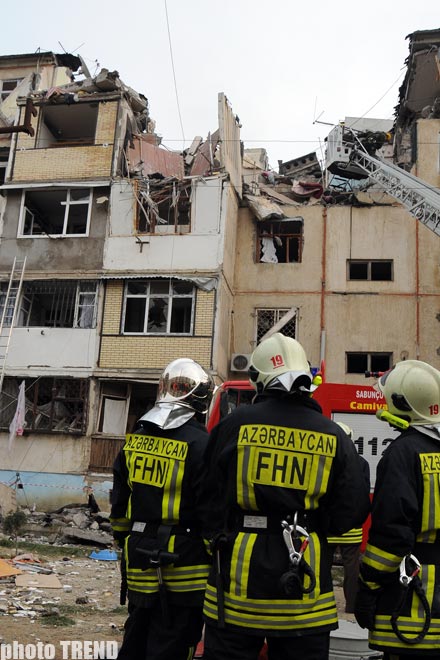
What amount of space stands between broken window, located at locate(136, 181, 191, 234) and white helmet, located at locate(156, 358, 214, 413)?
1489 cm

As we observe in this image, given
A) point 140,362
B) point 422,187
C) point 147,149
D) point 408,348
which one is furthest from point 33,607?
point 147,149

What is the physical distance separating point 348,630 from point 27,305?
1695 cm

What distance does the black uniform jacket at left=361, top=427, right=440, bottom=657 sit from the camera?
2873 mm

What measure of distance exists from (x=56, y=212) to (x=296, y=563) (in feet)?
65.2

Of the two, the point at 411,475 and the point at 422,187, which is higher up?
the point at 422,187

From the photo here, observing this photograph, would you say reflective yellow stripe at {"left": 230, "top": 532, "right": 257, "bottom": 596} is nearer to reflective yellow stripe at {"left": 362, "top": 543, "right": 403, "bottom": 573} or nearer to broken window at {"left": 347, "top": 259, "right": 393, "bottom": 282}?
reflective yellow stripe at {"left": 362, "top": 543, "right": 403, "bottom": 573}

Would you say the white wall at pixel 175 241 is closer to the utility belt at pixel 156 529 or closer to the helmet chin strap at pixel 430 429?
the utility belt at pixel 156 529

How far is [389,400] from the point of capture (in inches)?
134

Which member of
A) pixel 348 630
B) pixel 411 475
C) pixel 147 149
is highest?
pixel 147 149

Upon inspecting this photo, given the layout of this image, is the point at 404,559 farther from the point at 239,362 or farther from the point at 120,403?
the point at 120,403

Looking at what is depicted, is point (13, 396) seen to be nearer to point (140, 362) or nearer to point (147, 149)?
point (140, 362)

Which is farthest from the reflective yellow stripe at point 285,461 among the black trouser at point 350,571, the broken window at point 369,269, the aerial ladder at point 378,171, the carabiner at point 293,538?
the broken window at point 369,269

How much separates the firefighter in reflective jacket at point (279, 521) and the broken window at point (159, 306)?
→ 1527 centimetres

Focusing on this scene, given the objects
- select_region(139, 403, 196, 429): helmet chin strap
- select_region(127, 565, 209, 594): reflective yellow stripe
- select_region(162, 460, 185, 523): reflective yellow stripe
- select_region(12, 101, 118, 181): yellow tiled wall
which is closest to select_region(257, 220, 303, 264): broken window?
select_region(12, 101, 118, 181): yellow tiled wall
